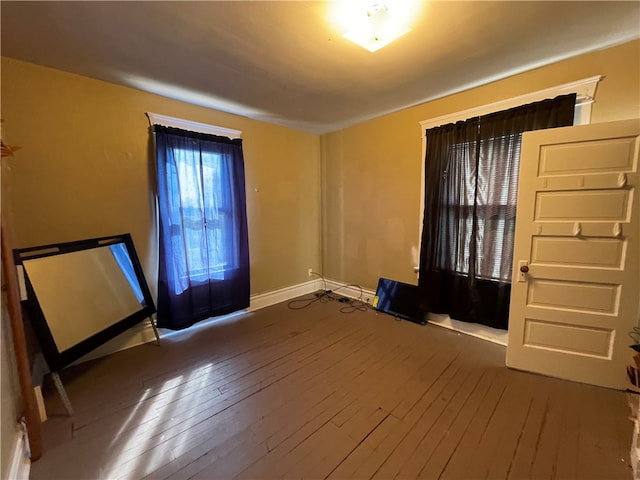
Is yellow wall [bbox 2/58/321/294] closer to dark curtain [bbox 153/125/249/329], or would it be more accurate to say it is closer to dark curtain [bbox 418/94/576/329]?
dark curtain [bbox 153/125/249/329]

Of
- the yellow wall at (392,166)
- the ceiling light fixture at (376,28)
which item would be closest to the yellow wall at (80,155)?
the yellow wall at (392,166)

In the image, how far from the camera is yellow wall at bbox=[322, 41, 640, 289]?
6.84ft

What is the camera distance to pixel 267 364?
240cm

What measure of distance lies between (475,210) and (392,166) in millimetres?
1171

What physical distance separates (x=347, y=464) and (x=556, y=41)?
3157mm

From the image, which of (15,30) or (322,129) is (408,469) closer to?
(15,30)

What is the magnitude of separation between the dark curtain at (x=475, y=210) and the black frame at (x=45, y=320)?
2999 mm

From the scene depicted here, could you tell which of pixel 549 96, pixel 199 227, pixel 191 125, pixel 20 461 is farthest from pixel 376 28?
pixel 20 461

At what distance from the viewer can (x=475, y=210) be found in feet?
8.78

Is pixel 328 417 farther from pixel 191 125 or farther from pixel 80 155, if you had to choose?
pixel 191 125

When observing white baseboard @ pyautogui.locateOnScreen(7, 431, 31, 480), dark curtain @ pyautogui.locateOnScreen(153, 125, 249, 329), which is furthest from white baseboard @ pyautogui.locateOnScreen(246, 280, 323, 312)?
white baseboard @ pyautogui.locateOnScreen(7, 431, 31, 480)

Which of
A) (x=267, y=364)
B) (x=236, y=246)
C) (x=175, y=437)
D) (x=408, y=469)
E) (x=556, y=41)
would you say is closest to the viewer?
(x=408, y=469)

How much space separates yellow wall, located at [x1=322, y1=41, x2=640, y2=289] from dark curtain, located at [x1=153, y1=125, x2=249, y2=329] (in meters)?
1.49

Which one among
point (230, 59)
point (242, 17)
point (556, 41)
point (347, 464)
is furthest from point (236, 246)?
point (556, 41)
